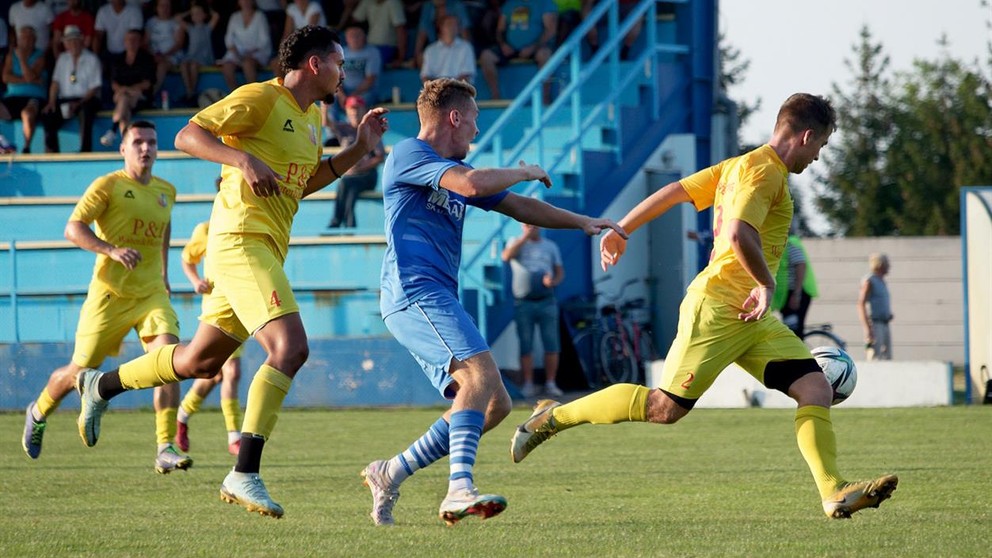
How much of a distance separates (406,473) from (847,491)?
1.91 metres

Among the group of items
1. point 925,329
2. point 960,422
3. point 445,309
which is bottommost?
point 925,329

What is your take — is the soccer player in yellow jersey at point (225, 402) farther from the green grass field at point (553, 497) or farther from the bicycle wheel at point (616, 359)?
the bicycle wheel at point (616, 359)

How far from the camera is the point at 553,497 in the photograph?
8.14m

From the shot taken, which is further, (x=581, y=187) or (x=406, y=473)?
(x=581, y=187)

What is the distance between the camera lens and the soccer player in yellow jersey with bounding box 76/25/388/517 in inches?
279

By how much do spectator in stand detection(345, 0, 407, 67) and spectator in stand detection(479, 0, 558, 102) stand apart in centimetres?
137

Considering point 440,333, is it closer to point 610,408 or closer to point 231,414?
point 610,408

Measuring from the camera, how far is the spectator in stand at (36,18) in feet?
74.4

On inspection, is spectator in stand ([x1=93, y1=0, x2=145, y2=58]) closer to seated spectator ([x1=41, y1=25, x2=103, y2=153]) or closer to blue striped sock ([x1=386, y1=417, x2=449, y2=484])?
seated spectator ([x1=41, y1=25, x2=103, y2=153])

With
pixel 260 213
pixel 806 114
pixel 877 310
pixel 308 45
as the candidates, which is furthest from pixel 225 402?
pixel 877 310

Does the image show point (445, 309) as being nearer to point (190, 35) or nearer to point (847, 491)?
point (847, 491)

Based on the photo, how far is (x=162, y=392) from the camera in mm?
10102

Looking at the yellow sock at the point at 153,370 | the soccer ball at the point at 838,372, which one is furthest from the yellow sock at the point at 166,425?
the soccer ball at the point at 838,372

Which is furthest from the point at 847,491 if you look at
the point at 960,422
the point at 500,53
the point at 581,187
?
the point at 500,53
